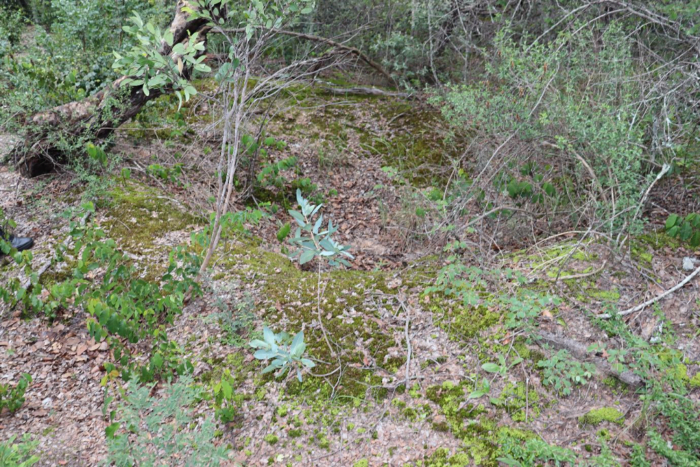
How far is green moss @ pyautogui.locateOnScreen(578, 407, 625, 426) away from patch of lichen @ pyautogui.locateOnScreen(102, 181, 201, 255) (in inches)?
121

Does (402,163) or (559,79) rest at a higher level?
(559,79)

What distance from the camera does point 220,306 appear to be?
3.08 m

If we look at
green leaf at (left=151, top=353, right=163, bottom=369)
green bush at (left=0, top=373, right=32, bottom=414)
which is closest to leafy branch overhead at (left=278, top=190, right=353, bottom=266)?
green leaf at (left=151, top=353, right=163, bottom=369)

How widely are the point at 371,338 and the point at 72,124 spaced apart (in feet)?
11.4

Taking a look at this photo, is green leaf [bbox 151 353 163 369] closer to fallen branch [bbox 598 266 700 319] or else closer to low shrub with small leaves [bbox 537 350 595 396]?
low shrub with small leaves [bbox 537 350 595 396]

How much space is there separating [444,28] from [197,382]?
5.51m

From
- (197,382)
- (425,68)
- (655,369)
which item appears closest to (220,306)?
(197,382)

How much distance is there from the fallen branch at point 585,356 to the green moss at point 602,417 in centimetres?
20

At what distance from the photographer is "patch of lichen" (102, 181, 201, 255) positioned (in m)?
3.74

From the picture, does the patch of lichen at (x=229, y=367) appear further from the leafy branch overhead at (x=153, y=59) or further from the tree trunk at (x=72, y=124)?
the tree trunk at (x=72, y=124)

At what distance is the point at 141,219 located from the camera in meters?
3.96

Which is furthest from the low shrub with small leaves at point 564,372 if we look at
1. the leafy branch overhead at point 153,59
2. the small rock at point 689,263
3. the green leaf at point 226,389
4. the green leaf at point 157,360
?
the leafy branch overhead at point 153,59

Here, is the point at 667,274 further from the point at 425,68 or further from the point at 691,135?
the point at 425,68

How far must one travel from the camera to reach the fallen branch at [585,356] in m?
2.44
